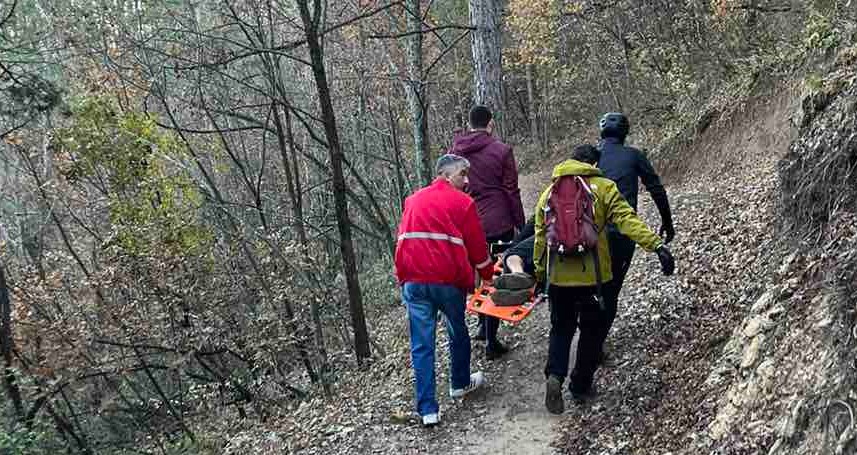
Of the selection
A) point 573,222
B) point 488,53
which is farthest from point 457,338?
point 488,53

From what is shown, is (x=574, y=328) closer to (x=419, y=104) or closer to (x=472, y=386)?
(x=472, y=386)

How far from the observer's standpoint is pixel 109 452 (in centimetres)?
1320

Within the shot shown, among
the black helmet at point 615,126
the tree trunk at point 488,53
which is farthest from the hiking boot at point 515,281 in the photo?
the tree trunk at point 488,53

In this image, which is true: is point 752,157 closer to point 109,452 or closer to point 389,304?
point 389,304

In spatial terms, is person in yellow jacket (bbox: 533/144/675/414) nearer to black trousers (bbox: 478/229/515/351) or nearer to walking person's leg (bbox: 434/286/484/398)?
walking person's leg (bbox: 434/286/484/398)

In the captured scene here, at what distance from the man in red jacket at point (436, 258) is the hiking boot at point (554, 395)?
817 millimetres

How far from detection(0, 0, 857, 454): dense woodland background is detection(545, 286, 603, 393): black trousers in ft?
10.8

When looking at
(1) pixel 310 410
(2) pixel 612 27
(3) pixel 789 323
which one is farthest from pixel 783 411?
(2) pixel 612 27

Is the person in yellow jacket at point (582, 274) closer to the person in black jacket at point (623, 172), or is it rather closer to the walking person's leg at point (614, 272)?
the walking person's leg at point (614, 272)

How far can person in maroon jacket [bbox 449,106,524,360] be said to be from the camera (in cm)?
651

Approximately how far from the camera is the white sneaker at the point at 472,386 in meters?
6.17

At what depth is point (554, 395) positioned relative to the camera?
5453mm

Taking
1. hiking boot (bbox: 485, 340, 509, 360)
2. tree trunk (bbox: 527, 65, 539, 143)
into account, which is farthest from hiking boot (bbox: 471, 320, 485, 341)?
tree trunk (bbox: 527, 65, 539, 143)

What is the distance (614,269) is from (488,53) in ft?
18.7
